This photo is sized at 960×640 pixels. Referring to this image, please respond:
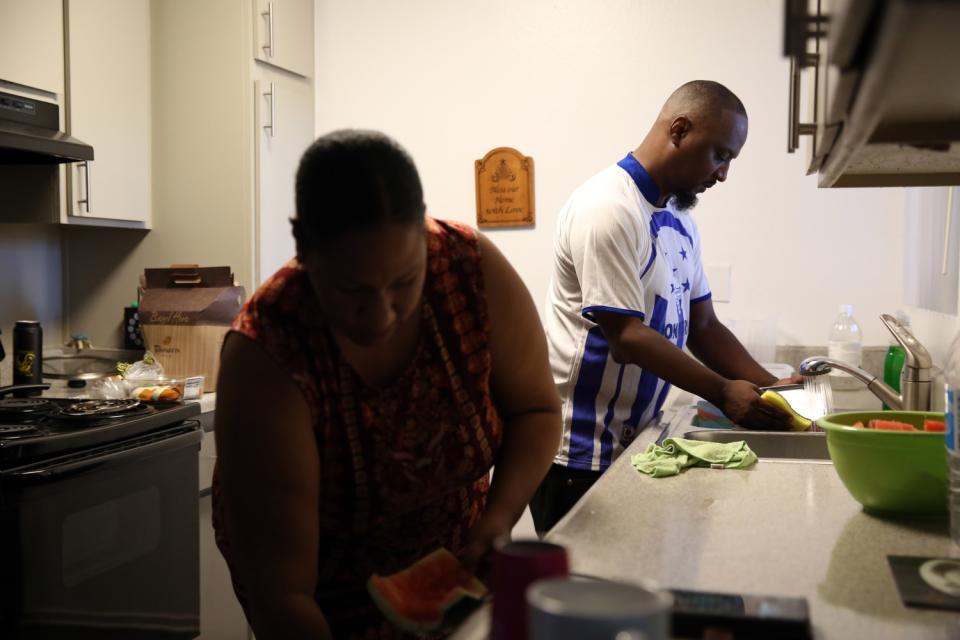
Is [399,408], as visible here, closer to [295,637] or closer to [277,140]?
[295,637]

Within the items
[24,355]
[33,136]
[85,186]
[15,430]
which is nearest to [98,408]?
[15,430]

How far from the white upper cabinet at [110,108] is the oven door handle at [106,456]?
867 millimetres

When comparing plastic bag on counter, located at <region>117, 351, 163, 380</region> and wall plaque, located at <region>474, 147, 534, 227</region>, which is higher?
wall plaque, located at <region>474, 147, 534, 227</region>

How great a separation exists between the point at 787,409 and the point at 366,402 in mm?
1108

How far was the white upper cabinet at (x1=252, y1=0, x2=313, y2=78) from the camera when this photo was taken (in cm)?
287

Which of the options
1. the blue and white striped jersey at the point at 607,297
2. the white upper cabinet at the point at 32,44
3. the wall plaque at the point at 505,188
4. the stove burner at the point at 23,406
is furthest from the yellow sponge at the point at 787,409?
the white upper cabinet at the point at 32,44

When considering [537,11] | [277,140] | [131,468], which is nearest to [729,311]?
[537,11]

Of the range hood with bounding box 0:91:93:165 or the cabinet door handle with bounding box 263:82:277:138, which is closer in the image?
the range hood with bounding box 0:91:93:165

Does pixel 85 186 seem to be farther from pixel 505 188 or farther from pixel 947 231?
pixel 947 231

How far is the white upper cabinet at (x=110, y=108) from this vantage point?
262 cm

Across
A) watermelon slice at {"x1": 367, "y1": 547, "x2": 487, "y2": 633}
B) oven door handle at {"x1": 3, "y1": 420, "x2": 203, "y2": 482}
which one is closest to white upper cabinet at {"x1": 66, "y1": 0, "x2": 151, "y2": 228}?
oven door handle at {"x1": 3, "y1": 420, "x2": 203, "y2": 482}

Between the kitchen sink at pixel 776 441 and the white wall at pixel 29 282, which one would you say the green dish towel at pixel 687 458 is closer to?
the kitchen sink at pixel 776 441

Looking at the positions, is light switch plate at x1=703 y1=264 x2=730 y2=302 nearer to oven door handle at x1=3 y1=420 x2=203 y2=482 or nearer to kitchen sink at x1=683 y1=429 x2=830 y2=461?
kitchen sink at x1=683 y1=429 x2=830 y2=461

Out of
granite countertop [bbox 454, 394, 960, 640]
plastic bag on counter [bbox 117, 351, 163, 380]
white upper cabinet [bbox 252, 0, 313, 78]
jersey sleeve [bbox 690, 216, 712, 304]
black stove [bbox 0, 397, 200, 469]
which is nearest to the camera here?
granite countertop [bbox 454, 394, 960, 640]
